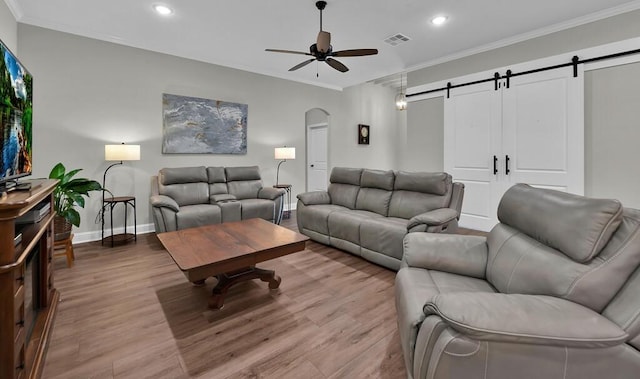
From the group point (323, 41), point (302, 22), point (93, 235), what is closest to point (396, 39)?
point (302, 22)

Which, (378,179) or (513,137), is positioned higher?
Answer: (513,137)

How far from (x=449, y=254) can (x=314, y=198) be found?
7.85ft

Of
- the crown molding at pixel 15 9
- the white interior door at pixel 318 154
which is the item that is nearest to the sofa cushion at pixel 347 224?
the white interior door at pixel 318 154

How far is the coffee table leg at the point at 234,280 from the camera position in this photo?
214 cm

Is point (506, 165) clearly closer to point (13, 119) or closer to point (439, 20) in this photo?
point (439, 20)

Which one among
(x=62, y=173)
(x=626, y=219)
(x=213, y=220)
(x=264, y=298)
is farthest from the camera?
(x=213, y=220)

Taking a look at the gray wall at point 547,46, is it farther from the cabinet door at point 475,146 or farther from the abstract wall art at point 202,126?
the abstract wall art at point 202,126

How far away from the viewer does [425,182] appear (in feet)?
10.4

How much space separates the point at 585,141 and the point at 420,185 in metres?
2.16

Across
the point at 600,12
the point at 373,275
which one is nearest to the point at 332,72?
the point at 600,12

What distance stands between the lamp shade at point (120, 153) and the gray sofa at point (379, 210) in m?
2.19

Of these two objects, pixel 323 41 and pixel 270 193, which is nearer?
pixel 323 41

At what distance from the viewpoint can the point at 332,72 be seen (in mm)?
5559

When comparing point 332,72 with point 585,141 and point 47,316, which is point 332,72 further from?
point 47,316
